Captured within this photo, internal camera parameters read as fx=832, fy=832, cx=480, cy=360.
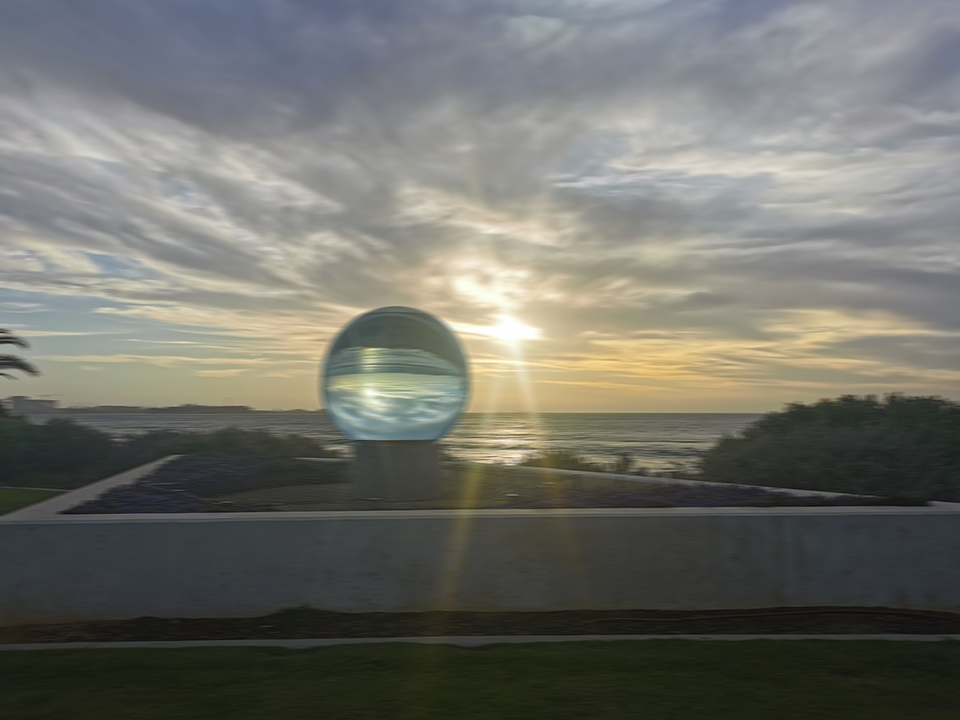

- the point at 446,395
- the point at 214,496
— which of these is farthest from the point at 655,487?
the point at 214,496

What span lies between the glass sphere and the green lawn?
4.18m

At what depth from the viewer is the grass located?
16.3 feet

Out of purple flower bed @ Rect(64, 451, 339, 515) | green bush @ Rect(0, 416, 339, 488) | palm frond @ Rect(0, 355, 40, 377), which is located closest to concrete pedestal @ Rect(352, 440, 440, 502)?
purple flower bed @ Rect(64, 451, 339, 515)

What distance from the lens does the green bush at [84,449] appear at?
18.5m

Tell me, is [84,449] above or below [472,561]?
above

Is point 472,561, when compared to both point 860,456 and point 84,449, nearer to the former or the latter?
point 860,456

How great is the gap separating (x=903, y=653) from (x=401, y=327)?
6311 mm

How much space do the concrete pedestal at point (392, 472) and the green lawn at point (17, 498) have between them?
4.32m

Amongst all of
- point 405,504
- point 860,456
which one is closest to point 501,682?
point 405,504

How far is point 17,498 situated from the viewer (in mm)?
11766

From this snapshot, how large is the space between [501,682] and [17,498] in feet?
30.3

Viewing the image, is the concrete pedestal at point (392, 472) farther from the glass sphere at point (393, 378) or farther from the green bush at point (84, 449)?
the green bush at point (84, 449)

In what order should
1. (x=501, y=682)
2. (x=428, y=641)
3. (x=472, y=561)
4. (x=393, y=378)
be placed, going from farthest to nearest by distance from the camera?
(x=393, y=378)
(x=472, y=561)
(x=428, y=641)
(x=501, y=682)

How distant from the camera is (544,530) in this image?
750 cm
